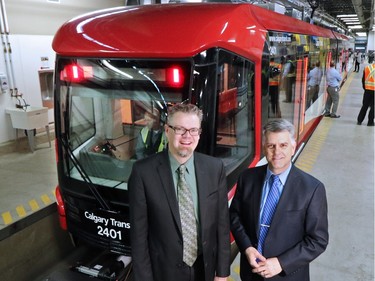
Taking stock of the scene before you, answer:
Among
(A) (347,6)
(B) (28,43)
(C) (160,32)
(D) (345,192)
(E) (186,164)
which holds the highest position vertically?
(A) (347,6)

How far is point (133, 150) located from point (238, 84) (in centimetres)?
104

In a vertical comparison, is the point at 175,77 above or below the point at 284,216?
above

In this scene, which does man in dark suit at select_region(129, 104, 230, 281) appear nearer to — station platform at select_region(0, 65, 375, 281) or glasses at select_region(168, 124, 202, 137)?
glasses at select_region(168, 124, 202, 137)

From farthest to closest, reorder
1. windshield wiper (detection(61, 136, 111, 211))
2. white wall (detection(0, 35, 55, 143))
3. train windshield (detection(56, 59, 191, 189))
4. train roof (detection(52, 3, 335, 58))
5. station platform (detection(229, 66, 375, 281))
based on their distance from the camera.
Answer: white wall (detection(0, 35, 55, 143)) → station platform (detection(229, 66, 375, 281)) → windshield wiper (detection(61, 136, 111, 211)) → train windshield (detection(56, 59, 191, 189)) → train roof (detection(52, 3, 335, 58))

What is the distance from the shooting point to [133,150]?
277 centimetres

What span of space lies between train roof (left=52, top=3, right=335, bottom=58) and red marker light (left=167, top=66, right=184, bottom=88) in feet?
0.34

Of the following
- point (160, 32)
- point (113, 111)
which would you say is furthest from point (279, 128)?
point (113, 111)

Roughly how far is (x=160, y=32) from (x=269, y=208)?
4.66 ft

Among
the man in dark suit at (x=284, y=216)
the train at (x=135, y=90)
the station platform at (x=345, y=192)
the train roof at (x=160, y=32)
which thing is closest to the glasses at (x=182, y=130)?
the man in dark suit at (x=284, y=216)

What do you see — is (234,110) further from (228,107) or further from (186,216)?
(186,216)

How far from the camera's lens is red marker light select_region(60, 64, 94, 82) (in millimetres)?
2576

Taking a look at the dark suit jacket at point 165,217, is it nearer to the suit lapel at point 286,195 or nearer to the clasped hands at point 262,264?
the clasped hands at point 262,264

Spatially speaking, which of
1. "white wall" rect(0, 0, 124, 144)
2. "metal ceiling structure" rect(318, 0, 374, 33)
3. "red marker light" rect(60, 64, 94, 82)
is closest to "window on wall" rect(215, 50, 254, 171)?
"red marker light" rect(60, 64, 94, 82)

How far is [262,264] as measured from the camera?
181 centimetres
